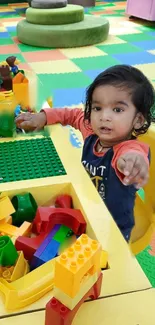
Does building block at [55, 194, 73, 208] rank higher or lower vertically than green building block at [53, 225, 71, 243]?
lower

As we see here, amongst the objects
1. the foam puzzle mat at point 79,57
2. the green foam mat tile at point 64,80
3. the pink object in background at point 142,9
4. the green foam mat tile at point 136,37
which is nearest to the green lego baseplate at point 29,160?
the foam puzzle mat at point 79,57

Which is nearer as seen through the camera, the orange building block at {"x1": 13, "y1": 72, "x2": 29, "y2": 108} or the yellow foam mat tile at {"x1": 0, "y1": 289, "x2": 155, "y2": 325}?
the yellow foam mat tile at {"x1": 0, "y1": 289, "x2": 155, "y2": 325}

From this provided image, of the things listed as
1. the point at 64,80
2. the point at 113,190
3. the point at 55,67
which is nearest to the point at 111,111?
the point at 113,190

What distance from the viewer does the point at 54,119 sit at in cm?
106

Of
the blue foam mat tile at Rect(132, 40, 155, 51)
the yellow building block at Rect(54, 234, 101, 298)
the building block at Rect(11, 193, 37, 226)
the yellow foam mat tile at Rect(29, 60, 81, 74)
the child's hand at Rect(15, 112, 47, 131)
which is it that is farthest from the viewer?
the blue foam mat tile at Rect(132, 40, 155, 51)

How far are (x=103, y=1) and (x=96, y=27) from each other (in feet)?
8.10

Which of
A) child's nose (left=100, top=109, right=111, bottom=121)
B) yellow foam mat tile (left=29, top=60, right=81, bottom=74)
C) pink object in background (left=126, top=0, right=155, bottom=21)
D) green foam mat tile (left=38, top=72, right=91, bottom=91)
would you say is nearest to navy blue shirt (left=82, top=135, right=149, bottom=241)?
child's nose (left=100, top=109, right=111, bottom=121)

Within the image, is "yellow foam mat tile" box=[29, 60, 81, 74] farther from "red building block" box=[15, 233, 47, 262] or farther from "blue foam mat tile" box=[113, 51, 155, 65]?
"red building block" box=[15, 233, 47, 262]

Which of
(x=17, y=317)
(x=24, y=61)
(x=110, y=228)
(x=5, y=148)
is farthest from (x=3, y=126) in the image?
(x=24, y=61)

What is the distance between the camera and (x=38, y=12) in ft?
12.3

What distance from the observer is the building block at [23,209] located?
0.76 metres

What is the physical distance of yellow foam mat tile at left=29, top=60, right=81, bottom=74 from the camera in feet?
9.95

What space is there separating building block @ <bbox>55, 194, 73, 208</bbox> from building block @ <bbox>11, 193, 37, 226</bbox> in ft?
0.18

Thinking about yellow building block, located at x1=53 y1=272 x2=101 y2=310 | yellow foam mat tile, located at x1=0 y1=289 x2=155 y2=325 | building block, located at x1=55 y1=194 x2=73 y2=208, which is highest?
yellow building block, located at x1=53 y1=272 x2=101 y2=310
